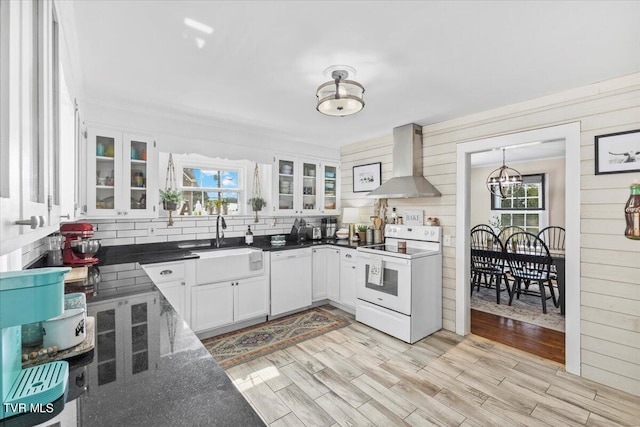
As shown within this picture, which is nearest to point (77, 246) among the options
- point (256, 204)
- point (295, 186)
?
point (256, 204)

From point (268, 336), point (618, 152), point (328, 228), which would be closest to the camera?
point (618, 152)

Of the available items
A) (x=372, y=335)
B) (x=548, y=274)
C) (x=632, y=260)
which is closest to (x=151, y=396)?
(x=372, y=335)

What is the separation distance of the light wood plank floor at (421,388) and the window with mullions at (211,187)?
2042 mm

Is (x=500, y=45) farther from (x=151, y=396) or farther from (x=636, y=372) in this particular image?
(x=636, y=372)

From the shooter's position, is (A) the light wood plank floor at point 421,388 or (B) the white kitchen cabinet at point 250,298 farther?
(B) the white kitchen cabinet at point 250,298

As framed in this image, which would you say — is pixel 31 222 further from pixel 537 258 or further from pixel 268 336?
pixel 537 258

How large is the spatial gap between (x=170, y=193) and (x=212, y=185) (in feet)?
1.96

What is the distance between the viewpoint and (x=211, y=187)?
12.7 feet

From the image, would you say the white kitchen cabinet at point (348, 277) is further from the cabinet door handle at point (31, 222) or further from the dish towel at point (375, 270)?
the cabinet door handle at point (31, 222)

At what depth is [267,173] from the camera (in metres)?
4.12

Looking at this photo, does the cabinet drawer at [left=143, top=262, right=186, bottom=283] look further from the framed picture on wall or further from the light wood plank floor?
the framed picture on wall

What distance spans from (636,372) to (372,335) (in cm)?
211

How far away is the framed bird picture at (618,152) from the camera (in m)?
2.26

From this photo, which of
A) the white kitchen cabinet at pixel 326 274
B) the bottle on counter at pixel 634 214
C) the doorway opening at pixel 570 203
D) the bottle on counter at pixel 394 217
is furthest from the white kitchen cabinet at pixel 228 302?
the bottle on counter at pixel 634 214
